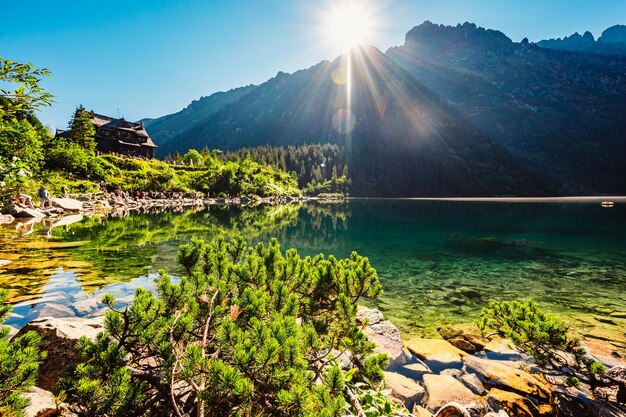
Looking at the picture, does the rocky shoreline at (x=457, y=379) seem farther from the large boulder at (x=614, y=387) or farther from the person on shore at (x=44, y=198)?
the person on shore at (x=44, y=198)

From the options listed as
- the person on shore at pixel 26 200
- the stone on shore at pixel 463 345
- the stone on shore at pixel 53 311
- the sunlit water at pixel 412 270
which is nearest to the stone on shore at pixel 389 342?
the sunlit water at pixel 412 270

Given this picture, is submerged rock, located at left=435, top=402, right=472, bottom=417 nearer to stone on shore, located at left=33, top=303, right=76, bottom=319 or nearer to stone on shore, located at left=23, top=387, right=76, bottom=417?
stone on shore, located at left=23, top=387, right=76, bottom=417

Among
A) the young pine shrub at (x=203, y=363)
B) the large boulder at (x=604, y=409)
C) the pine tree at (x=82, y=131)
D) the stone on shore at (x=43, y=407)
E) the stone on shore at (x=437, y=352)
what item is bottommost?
the stone on shore at (x=437, y=352)

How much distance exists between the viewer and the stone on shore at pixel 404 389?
5980mm

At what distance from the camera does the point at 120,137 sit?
96.1m

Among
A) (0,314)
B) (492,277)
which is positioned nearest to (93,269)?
(0,314)

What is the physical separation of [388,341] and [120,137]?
114480 mm

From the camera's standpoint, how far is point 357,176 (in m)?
194

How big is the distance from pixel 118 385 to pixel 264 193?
4304 inches

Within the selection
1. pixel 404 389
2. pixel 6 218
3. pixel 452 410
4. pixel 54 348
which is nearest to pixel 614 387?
pixel 404 389

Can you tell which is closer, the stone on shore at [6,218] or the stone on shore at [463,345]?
the stone on shore at [463,345]

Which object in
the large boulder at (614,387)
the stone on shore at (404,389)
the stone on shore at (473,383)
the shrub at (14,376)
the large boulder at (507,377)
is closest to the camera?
the shrub at (14,376)

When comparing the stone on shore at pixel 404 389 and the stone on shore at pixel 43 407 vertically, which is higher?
the stone on shore at pixel 43 407

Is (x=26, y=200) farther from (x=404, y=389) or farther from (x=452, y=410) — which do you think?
(x=452, y=410)
